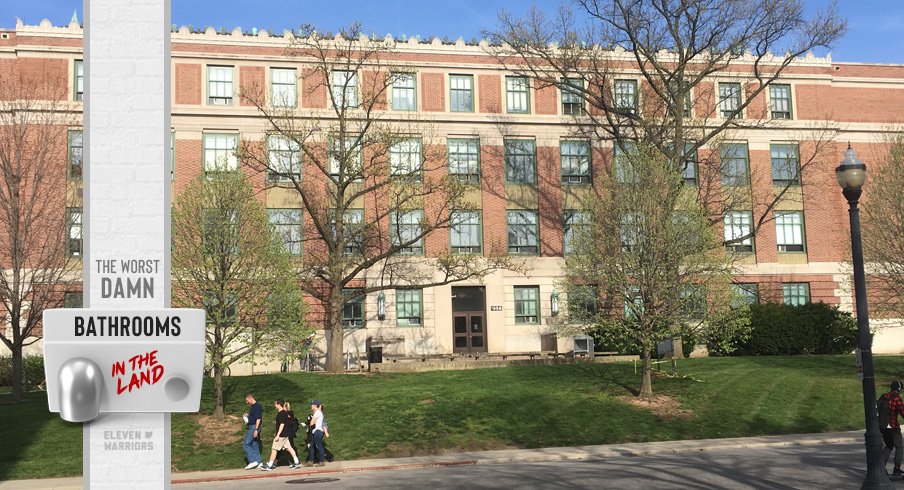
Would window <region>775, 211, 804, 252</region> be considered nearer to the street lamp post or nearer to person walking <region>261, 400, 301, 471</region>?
person walking <region>261, 400, 301, 471</region>

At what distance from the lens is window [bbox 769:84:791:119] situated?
4875 centimetres

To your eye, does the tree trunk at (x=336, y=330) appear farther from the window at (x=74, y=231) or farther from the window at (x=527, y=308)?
the window at (x=527, y=308)

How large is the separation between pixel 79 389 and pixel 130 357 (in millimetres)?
195

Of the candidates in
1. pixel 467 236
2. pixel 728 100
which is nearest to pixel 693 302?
pixel 467 236

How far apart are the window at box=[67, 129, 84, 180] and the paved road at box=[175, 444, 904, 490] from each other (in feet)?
71.1

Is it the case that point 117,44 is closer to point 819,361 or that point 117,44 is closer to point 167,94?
point 167,94

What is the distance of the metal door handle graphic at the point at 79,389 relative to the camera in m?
2.83

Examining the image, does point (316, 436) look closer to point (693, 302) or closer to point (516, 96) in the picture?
point (693, 302)

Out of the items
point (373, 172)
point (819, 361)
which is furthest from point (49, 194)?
point (819, 361)

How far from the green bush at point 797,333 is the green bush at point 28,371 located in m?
33.0

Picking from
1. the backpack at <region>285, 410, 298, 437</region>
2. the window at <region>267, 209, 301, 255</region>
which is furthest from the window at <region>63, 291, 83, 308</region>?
the backpack at <region>285, 410, 298, 437</region>

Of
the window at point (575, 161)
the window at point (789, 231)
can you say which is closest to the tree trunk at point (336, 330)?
the window at point (575, 161)

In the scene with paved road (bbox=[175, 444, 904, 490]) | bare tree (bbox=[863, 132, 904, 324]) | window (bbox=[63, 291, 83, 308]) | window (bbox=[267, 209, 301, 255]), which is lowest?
paved road (bbox=[175, 444, 904, 490])

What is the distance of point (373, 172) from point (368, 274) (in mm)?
9479
